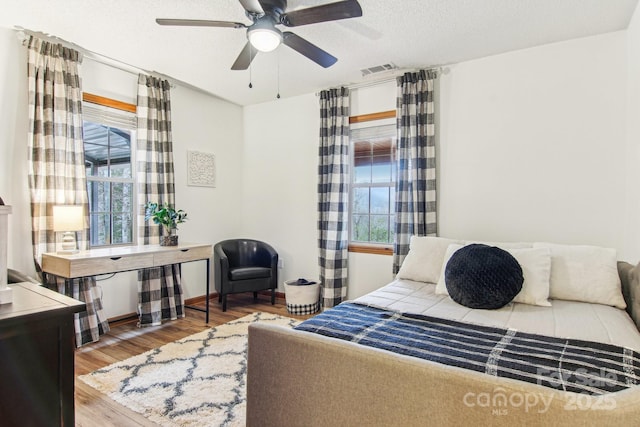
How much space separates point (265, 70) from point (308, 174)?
1.33 meters

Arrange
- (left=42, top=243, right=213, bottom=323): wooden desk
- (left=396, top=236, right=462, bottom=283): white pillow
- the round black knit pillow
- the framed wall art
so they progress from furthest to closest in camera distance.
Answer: the framed wall art, (left=396, top=236, right=462, bottom=283): white pillow, (left=42, top=243, right=213, bottom=323): wooden desk, the round black knit pillow

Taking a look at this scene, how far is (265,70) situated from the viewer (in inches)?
139

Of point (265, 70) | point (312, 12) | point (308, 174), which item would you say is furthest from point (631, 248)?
point (265, 70)

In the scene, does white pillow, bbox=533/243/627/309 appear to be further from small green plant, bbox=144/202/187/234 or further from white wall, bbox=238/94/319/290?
small green plant, bbox=144/202/187/234

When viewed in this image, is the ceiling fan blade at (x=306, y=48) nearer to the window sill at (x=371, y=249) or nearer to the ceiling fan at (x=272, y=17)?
the ceiling fan at (x=272, y=17)

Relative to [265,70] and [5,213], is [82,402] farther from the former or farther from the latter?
[265,70]

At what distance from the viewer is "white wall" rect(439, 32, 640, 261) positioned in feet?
9.05

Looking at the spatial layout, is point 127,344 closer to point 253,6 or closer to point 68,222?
point 68,222

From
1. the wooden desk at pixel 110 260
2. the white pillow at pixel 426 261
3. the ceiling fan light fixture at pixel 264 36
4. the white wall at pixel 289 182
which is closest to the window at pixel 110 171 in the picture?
the wooden desk at pixel 110 260

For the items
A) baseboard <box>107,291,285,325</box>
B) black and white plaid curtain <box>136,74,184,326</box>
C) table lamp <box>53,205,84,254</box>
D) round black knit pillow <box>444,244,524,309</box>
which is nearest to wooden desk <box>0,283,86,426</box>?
table lamp <box>53,205,84,254</box>

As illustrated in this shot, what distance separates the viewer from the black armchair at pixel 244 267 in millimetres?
3920

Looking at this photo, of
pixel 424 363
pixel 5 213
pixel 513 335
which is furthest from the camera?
pixel 513 335

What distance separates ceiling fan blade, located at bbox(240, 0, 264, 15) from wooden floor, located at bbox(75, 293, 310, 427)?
2.46m

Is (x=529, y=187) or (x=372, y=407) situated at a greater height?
(x=529, y=187)
